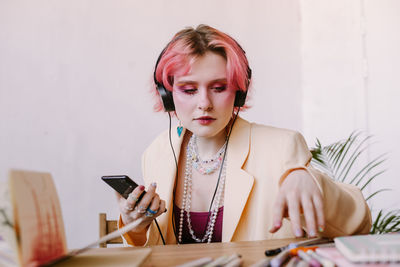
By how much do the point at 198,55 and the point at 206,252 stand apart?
0.55 metres

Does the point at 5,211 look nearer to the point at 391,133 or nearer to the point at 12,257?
the point at 12,257

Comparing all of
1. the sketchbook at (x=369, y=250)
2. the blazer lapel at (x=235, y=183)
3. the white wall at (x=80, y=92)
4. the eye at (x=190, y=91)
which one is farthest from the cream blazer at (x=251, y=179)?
the white wall at (x=80, y=92)

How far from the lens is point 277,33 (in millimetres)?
2422

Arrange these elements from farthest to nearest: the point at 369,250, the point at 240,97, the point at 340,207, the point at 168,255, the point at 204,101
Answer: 1. the point at 240,97
2. the point at 204,101
3. the point at 340,207
4. the point at 168,255
5. the point at 369,250

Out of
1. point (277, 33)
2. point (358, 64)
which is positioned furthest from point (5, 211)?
point (277, 33)

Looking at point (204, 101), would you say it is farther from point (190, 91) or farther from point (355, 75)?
point (355, 75)

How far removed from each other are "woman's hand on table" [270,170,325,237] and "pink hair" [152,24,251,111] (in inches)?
16.2

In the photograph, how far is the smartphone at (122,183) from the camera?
75 centimetres

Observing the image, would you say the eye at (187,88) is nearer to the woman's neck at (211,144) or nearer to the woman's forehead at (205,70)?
the woman's forehead at (205,70)

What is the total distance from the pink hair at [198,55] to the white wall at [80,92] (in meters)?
1.10

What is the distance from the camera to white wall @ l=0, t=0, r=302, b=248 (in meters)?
1.95

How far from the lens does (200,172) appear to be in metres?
1.10

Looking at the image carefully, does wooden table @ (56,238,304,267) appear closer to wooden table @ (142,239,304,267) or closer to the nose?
wooden table @ (142,239,304,267)

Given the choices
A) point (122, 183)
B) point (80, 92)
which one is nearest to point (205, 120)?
point (122, 183)
